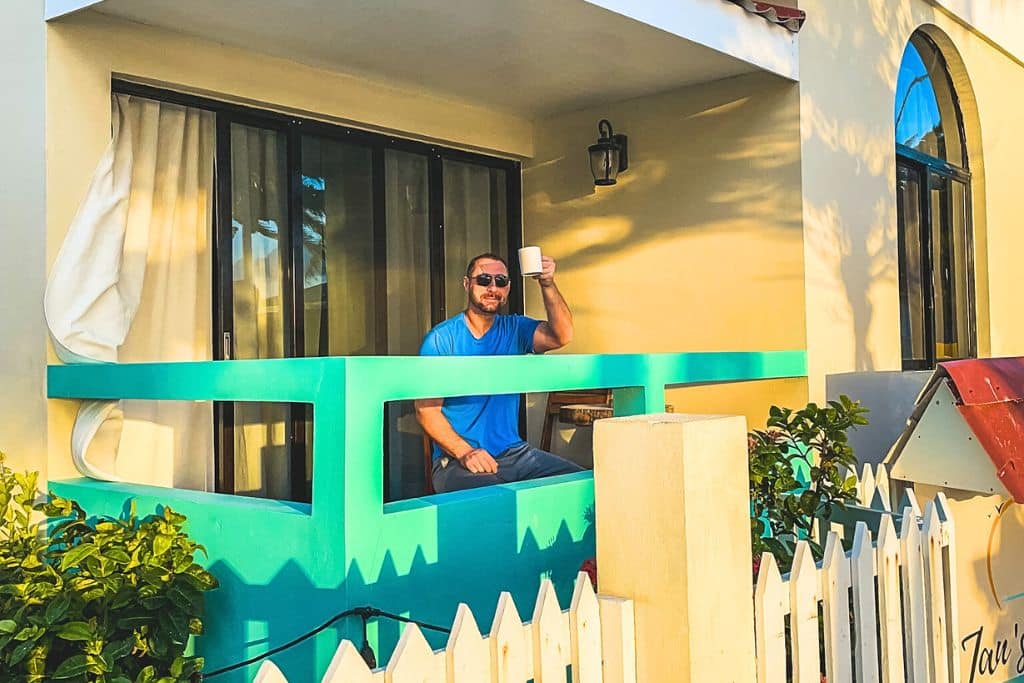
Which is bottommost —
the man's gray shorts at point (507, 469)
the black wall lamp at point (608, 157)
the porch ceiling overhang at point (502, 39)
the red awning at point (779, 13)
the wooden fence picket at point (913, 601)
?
the wooden fence picket at point (913, 601)

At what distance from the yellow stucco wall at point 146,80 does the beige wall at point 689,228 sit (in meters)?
0.90

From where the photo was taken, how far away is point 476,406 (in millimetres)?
4727

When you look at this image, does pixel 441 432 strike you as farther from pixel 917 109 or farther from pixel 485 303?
pixel 917 109

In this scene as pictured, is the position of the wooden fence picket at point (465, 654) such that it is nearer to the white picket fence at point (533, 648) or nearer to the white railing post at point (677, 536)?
the white picket fence at point (533, 648)

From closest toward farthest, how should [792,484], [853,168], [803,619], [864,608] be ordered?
[803,619]
[864,608]
[792,484]
[853,168]

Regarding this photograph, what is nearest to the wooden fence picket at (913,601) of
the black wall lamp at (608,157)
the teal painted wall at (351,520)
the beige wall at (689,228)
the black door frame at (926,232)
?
the teal painted wall at (351,520)

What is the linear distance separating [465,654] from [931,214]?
21.1 feet

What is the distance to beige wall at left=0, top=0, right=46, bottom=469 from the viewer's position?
3859 mm

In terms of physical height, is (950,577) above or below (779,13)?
below

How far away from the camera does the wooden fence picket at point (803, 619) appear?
101 inches

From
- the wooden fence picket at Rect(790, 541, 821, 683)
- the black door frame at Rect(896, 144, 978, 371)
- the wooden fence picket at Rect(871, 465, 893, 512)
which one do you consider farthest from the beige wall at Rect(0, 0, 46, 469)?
the black door frame at Rect(896, 144, 978, 371)

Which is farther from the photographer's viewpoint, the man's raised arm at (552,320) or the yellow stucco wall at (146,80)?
the man's raised arm at (552,320)

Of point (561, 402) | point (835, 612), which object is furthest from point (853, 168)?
point (835, 612)

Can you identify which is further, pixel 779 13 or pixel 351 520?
pixel 779 13
